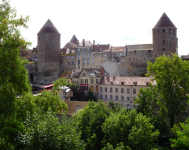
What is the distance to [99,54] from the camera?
49.8 meters

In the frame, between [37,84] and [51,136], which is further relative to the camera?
[37,84]

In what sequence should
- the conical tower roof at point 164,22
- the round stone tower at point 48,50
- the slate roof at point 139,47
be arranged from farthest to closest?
the round stone tower at point 48,50 → the slate roof at point 139,47 → the conical tower roof at point 164,22

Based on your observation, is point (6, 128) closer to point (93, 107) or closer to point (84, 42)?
point (93, 107)

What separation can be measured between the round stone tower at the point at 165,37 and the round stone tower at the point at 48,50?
79.2ft

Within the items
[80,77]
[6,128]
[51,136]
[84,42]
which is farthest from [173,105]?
[84,42]

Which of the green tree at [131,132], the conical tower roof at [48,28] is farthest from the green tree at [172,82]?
the conical tower roof at [48,28]

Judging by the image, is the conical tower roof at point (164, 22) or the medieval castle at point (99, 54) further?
the medieval castle at point (99, 54)

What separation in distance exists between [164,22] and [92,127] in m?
31.8

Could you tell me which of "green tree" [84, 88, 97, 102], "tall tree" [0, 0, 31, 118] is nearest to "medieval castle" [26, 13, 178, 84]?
"green tree" [84, 88, 97, 102]

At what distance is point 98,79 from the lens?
39562 millimetres

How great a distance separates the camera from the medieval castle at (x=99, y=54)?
42844 millimetres

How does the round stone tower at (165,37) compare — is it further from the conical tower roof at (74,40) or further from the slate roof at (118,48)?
the conical tower roof at (74,40)

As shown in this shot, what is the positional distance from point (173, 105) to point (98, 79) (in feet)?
66.1

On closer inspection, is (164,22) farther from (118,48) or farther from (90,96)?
(90,96)
